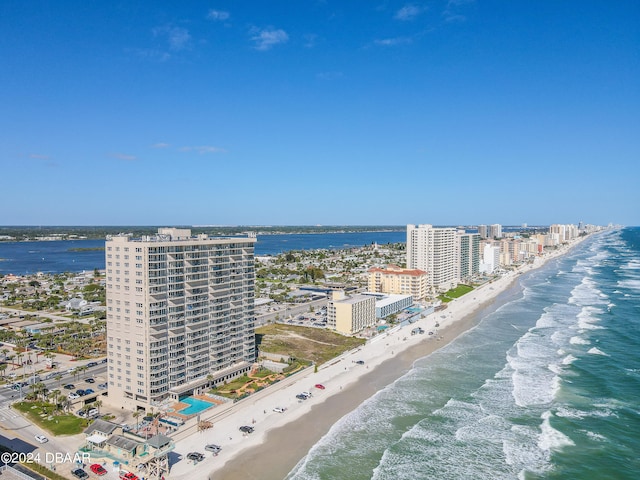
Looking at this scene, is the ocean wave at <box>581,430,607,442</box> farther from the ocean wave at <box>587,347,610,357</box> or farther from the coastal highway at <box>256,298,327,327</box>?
the coastal highway at <box>256,298,327,327</box>

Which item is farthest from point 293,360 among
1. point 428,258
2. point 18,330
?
point 428,258

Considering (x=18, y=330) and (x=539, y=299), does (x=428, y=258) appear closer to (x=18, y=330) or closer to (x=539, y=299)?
(x=539, y=299)

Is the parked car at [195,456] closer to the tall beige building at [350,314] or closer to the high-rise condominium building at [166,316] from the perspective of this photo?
the high-rise condominium building at [166,316]

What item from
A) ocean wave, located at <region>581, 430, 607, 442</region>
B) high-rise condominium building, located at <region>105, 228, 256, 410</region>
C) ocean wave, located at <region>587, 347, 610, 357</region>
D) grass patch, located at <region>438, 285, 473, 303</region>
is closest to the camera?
ocean wave, located at <region>581, 430, 607, 442</region>

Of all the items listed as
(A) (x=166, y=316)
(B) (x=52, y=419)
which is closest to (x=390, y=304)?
(A) (x=166, y=316)

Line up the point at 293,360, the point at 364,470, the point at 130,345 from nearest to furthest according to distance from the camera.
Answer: the point at 364,470, the point at 130,345, the point at 293,360

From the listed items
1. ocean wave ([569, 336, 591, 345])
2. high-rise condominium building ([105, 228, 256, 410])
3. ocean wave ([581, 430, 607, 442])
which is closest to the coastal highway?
high-rise condominium building ([105, 228, 256, 410])
